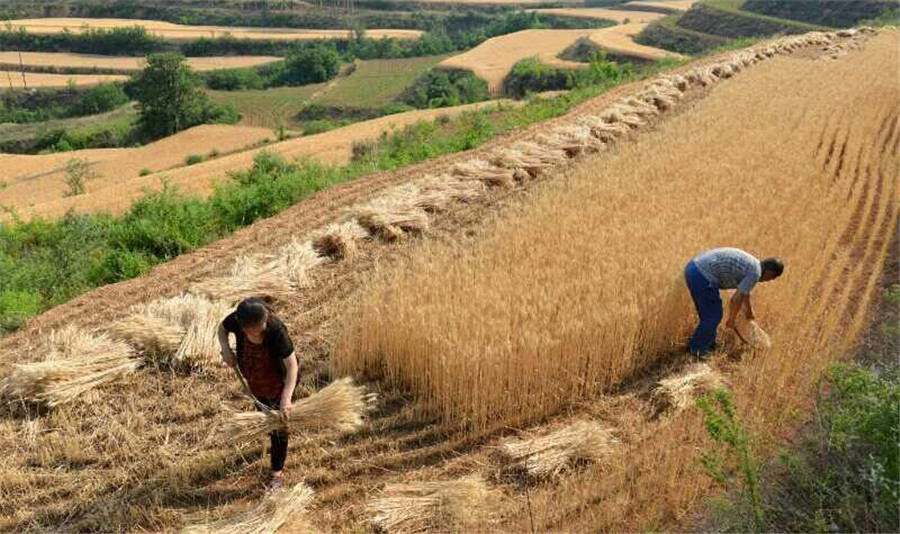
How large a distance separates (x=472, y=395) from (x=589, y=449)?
895mm

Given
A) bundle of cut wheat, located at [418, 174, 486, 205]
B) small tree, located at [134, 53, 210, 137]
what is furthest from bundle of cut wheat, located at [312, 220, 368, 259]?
small tree, located at [134, 53, 210, 137]

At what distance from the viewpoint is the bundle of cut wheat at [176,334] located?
5.33 m

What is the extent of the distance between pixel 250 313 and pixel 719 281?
372cm

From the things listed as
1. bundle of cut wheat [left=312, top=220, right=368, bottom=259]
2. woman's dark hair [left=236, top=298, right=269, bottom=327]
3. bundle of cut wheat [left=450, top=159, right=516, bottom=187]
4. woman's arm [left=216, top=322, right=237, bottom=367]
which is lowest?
bundle of cut wheat [left=312, top=220, right=368, bottom=259]

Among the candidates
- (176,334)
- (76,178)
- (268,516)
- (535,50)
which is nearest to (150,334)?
(176,334)

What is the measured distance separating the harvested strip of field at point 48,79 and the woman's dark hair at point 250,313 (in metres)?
65.4

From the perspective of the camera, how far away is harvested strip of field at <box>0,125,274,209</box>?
2948 centimetres

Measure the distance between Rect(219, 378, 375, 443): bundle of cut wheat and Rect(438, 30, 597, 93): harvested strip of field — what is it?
4621 centimetres

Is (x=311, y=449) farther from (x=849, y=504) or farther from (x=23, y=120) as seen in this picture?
(x=23, y=120)

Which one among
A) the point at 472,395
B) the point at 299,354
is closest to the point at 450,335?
the point at 472,395

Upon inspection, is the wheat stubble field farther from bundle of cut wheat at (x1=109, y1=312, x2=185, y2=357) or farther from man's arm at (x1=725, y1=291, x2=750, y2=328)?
man's arm at (x1=725, y1=291, x2=750, y2=328)

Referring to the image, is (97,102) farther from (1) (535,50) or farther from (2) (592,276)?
(2) (592,276)

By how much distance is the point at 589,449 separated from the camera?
4176 mm

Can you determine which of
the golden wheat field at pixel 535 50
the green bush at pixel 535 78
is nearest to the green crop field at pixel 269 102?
the golden wheat field at pixel 535 50
